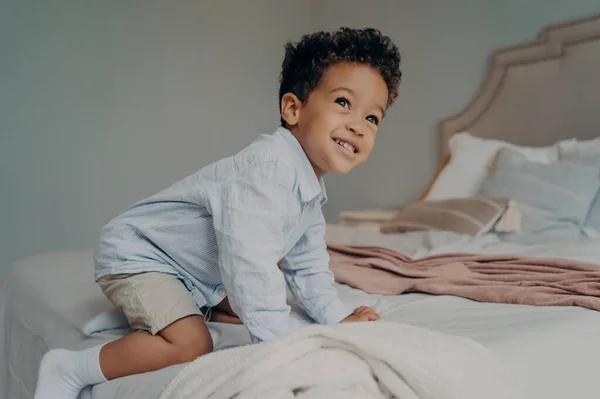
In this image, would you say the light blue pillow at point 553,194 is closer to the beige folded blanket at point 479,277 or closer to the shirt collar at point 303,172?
the beige folded blanket at point 479,277

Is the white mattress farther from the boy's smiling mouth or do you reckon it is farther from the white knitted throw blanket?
the boy's smiling mouth

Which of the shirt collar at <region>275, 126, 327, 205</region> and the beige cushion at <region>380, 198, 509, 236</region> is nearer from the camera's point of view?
the shirt collar at <region>275, 126, 327, 205</region>

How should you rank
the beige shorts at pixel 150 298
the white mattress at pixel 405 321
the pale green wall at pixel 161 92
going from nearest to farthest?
the white mattress at pixel 405 321 < the beige shorts at pixel 150 298 < the pale green wall at pixel 161 92

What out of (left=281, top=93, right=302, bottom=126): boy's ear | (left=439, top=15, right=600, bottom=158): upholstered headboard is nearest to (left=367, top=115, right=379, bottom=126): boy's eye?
(left=281, top=93, right=302, bottom=126): boy's ear

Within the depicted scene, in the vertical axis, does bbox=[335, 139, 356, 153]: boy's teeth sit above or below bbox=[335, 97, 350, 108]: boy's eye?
below

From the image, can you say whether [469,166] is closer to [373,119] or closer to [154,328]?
[373,119]

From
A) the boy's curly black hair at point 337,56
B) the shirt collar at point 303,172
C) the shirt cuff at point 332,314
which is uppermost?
the boy's curly black hair at point 337,56

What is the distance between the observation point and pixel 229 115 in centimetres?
367

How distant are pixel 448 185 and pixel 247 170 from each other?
5.72ft

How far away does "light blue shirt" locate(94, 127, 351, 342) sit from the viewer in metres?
0.96

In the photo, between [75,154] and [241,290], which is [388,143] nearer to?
[75,154]

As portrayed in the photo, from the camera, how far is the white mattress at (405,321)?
0.88 m

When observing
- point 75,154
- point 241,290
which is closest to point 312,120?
point 241,290

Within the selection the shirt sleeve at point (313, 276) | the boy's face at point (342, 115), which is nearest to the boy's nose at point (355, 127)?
the boy's face at point (342, 115)
